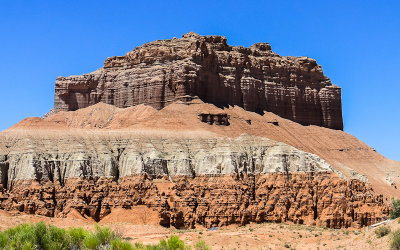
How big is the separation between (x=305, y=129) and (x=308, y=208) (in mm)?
43038

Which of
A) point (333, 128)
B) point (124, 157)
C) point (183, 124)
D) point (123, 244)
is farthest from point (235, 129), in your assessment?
point (123, 244)

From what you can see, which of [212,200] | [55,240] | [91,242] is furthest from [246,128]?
[91,242]

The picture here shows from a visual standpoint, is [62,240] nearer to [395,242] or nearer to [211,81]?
[395,242]

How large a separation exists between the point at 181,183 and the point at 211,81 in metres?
32.2

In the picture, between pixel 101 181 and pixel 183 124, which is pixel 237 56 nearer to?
pixel 183 124

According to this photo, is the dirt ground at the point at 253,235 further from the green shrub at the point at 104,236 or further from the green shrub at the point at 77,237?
the green shrub at the point at 104,236

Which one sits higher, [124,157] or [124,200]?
[124,157]

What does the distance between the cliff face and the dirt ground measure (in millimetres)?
36398

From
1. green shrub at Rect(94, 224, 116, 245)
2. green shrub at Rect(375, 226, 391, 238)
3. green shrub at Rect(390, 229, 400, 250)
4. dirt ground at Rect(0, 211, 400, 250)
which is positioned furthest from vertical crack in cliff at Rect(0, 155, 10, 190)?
green shrub at Rect(390, 229, 400, 250)

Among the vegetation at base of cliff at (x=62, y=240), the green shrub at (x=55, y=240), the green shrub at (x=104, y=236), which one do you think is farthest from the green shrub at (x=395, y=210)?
the green shrub at (x=55, y=240)

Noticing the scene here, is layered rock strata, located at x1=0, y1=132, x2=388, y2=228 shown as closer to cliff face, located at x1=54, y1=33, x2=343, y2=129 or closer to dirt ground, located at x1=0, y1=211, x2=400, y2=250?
dirt ground, located at x1=0, y1=211, x2=400, y2=250

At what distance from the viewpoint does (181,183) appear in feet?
283

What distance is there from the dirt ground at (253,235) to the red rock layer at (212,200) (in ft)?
7.84

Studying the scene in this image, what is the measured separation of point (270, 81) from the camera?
128m
